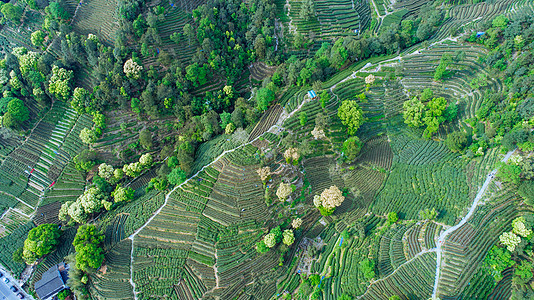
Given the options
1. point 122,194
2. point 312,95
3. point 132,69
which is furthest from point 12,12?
point 312,95

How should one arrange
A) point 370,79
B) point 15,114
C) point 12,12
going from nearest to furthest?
point 15,114 → point 370,79 → point 12,12

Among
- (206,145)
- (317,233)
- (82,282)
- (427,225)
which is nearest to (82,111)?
(206,145)

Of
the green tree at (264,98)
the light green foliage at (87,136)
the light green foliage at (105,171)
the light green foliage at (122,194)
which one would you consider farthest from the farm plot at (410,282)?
the light green foliage at (87,136)

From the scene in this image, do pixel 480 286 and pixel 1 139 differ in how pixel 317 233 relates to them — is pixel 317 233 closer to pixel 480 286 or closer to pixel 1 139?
pixel 480 286

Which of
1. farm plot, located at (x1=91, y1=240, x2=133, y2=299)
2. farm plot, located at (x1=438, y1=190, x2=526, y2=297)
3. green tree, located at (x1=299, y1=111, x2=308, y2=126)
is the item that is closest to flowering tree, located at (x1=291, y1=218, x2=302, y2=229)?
green tree, located at (x1=299, y1=111, x2=308, y2=126)

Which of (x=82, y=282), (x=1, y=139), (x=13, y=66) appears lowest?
(x=82, y=282)

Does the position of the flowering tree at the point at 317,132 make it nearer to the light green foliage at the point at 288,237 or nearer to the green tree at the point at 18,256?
the light green foliage at the point at 288,237

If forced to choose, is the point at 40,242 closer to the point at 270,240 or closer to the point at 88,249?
the point at 88,249
